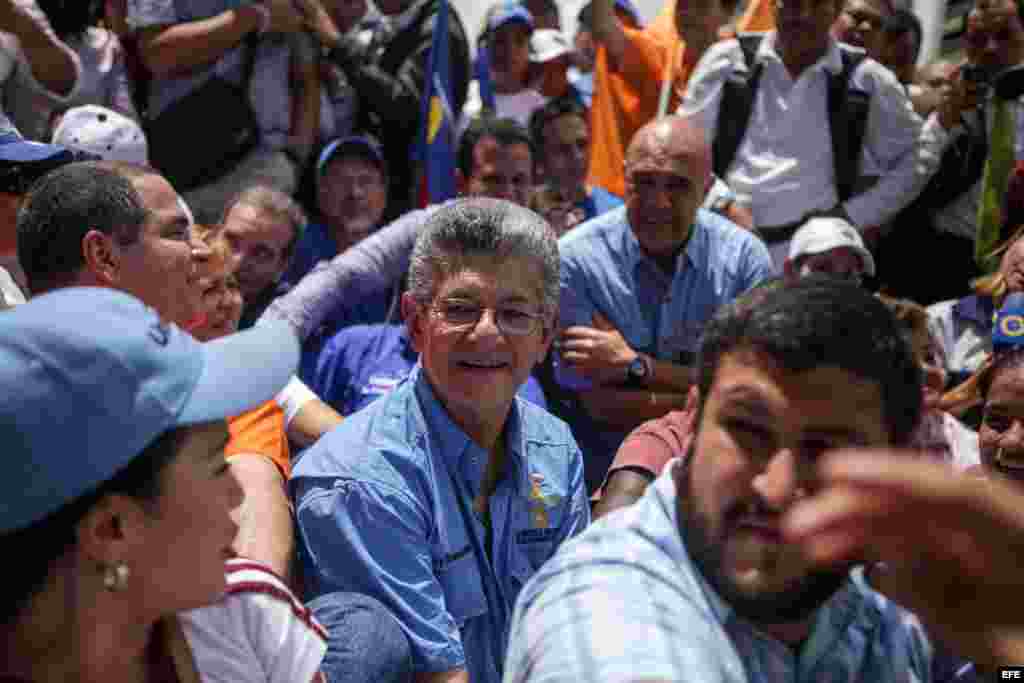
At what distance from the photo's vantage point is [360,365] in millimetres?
4355

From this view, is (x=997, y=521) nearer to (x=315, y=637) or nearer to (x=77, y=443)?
(x=77, y=443)

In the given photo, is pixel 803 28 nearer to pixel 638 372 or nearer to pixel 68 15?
pixel 638 372

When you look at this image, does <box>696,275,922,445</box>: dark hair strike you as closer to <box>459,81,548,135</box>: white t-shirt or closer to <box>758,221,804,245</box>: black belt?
<box>758,221,804,245</box>: black belt

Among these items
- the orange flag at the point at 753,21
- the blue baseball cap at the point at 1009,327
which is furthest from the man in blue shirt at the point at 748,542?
the orange flag at the point at 753,21

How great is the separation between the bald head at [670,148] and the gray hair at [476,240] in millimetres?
1604

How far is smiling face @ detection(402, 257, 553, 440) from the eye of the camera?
2979 mm

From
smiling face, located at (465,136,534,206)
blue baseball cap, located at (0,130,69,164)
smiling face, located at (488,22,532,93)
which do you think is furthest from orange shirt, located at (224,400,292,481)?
smiling face, located at (488,22,532,93)

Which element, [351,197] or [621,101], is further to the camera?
[621,101]

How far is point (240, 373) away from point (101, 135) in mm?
3073

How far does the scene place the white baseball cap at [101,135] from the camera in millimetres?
4527

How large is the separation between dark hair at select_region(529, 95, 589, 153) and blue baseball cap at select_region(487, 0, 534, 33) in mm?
668

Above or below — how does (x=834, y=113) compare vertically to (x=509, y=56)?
above

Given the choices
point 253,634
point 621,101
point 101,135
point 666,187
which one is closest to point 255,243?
point 101,135

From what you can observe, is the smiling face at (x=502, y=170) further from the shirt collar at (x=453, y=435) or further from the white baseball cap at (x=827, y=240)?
the shirt collar at (x=453, y=435)
